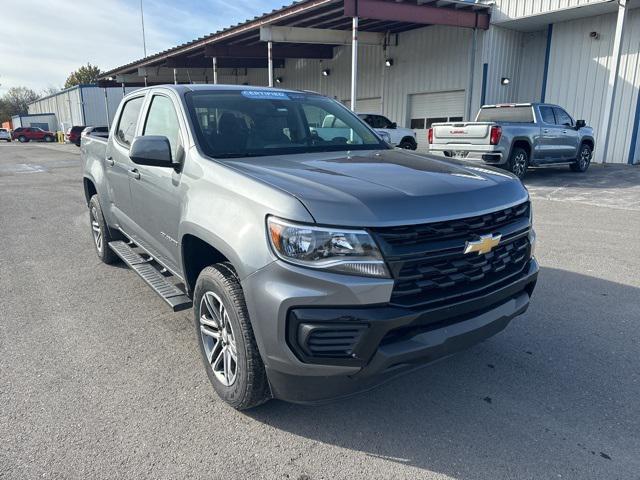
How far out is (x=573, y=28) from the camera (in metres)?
16.2

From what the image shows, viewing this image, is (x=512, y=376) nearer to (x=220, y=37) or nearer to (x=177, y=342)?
(x=177, y=342)

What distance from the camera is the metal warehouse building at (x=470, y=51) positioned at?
14781 millimetres

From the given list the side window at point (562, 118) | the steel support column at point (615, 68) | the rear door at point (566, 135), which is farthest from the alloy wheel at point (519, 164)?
the steel support column at point (615, 68)

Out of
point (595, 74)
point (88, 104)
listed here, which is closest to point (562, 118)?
point (595, 74)

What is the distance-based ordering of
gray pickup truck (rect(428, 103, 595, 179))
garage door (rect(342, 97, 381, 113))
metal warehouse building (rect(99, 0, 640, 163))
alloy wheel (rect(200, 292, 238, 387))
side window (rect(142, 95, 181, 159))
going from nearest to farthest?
alloy wheel (rect(200, 292, 238, 387)) → side window (rect(142, 95, 181, 159)) → gray pickup truck (rect(428, 103, 595, 179)) → metal warehouse building (rect(99, 0, 640, 163)) → garage door (rect(342, 97, 381, 113))

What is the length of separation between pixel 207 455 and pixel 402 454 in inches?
38.7

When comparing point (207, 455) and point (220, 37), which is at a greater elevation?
point (220, 37)

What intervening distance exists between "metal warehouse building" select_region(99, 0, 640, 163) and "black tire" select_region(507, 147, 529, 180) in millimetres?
4737

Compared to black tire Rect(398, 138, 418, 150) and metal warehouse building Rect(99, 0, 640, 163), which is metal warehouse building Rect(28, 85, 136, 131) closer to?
metal warehouse building Rect(99, 0, 640, 163)

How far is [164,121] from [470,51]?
54.9 ft

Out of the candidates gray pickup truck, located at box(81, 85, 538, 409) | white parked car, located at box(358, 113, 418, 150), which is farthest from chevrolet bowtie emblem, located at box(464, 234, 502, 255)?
white parked car, located at box(358, 113, 418, 150)

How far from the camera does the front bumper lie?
82.2 inches

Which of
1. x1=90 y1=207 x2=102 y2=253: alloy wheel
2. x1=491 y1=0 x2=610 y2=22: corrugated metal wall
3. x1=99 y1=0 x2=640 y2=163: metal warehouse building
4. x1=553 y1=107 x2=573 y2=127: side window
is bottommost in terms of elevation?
x1=90 y1=207 x2=102 y2=253: alloy wheel

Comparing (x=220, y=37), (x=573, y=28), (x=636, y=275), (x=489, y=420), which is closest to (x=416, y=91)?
(x=573, y=28)
